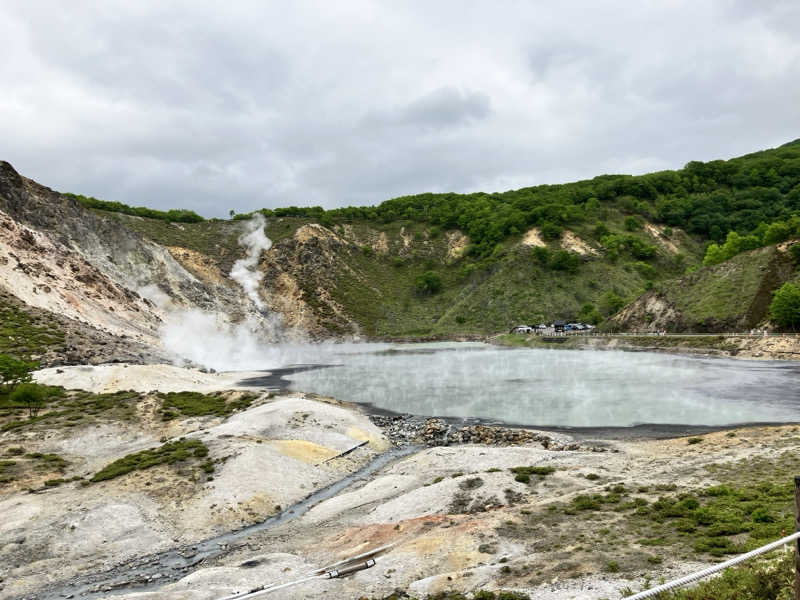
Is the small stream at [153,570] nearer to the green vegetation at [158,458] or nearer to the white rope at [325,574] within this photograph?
the white rope at [325,574]

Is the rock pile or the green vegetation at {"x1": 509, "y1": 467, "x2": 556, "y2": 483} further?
the rock pile

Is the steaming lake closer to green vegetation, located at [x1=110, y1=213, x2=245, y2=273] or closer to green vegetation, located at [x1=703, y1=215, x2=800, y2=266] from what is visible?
green vegetation, located at [x1=703, y1=215, x2=800, y2=266]

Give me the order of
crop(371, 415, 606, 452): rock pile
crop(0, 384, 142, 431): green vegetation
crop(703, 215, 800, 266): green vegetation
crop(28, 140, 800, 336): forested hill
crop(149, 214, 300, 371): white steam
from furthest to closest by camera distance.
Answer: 1. crop(28, 140, 800, 336): forested hill
2. crop(149, 214, 300, 371): white steam
3. crop(703, 215, 800, 266): green vegetation
4. crop(0, 384, 142, 431): green vegetation
5. crop(371, 415, 606, 452): rock pile

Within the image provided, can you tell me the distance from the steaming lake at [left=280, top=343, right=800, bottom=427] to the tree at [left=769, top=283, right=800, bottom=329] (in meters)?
9.83

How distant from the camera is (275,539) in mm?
21203

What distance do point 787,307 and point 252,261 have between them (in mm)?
126222

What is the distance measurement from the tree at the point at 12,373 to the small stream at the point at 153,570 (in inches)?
1333

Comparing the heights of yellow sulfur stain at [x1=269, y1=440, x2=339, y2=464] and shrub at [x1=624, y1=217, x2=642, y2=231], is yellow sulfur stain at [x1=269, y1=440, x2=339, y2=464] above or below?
below

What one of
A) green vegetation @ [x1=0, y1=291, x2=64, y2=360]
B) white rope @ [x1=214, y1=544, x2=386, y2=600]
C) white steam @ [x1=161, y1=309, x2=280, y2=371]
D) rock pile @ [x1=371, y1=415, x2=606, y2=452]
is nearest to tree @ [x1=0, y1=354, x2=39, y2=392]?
green vegetation @ [x1=0, y1=291, x2=64, y2=360]

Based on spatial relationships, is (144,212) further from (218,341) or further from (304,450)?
(304,450)

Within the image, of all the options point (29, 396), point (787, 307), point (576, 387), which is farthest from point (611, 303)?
point (29, 396)

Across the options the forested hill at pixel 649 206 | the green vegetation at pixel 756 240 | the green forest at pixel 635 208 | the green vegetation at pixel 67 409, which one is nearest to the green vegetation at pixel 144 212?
the green forest at pixel 635 208

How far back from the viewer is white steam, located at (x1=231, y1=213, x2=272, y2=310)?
135 meters

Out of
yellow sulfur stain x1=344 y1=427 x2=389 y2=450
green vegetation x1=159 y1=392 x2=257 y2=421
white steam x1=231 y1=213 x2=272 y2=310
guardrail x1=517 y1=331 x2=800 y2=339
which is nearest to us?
yellow sulfur stain x1=344 y1=427 x2=389 y2=450
